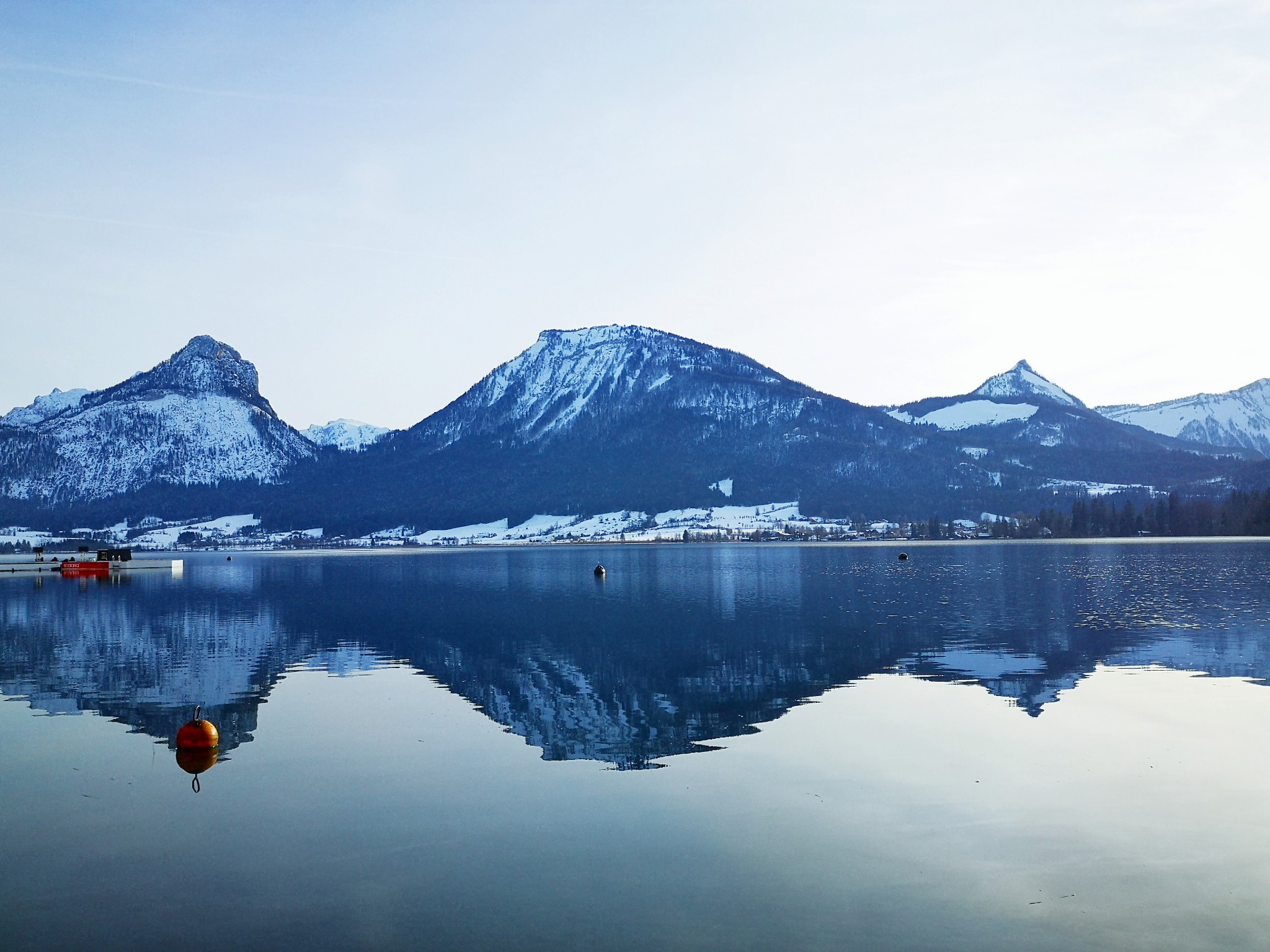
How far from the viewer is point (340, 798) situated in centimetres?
3297

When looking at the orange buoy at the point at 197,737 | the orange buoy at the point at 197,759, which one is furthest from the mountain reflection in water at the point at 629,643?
the orange buoy at the point at 197,759

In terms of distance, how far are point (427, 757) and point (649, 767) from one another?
8.45 m

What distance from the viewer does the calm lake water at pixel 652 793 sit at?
2242cm

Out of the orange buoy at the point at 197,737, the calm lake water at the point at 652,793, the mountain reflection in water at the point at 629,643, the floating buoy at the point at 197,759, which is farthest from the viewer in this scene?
the mountain reflection in water at the point at 629,643

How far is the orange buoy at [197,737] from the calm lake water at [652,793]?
786 millimetres

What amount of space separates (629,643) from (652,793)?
3904 centimetres

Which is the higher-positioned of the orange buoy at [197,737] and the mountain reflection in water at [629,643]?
the orange buoy at [197,737]

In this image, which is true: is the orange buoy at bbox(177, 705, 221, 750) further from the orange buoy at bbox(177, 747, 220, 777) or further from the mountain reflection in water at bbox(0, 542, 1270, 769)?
the mountain reflection in water at bbox(0, 542, 1270, 769)

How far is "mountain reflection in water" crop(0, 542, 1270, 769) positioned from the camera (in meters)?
48.2

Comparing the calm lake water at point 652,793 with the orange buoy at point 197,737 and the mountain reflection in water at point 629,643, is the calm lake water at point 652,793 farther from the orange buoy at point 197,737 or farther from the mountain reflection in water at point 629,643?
the orange buoy at point 197,737

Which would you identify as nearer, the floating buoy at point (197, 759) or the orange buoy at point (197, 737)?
the floating buoy at point (197, 759)

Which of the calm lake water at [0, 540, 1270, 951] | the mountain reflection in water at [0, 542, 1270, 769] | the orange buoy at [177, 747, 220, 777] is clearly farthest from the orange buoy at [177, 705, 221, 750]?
the mountain reflection in water at [0, 542, 1270, 769]

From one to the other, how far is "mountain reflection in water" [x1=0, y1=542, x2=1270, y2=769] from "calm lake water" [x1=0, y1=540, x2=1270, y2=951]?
44cm

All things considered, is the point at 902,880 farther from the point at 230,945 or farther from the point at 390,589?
the point at 390,589
